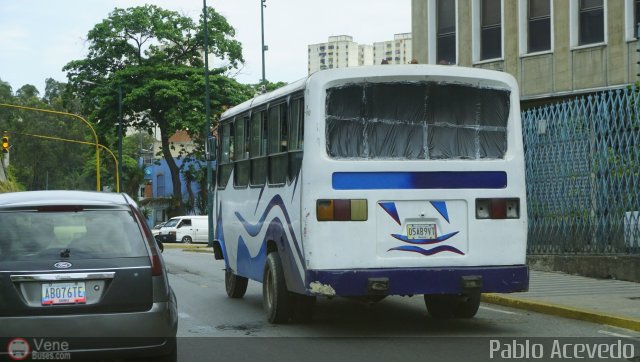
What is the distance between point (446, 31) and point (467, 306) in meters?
18.9

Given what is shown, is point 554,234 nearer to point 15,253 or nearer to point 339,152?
point 339,152

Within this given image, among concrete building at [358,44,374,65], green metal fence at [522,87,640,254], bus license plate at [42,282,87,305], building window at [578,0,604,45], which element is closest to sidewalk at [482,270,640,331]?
green metal fence at [522,87,640,254]

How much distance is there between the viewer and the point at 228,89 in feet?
180

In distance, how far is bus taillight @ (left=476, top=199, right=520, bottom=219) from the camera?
420 inches

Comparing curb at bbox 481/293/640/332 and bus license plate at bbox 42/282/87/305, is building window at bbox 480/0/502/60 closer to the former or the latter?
curb at bbox 481/293/640/332

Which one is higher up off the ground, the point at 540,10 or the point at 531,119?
the point at 540,10

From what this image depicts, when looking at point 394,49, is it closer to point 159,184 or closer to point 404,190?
point 159,184

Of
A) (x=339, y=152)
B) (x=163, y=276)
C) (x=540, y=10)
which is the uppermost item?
(x=540, y=10)

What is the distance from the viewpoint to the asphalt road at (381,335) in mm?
9195

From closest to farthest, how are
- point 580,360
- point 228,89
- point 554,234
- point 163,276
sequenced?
point 163,276 → point 580,360 → point 554,234 → point 228,89

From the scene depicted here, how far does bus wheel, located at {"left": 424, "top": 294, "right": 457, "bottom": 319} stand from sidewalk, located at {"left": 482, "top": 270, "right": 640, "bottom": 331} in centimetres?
124

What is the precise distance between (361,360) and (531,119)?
10.7 m

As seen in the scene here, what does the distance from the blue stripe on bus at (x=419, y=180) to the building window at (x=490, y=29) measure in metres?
17.9

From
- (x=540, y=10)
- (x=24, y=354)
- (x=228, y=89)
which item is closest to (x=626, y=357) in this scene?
(x=24, y=354)
